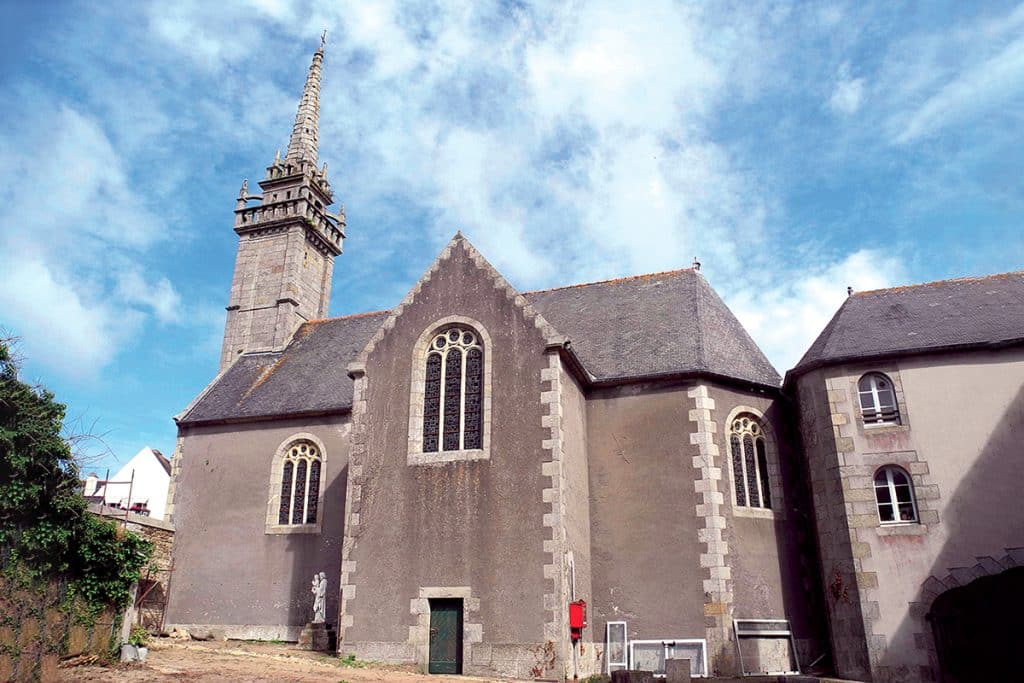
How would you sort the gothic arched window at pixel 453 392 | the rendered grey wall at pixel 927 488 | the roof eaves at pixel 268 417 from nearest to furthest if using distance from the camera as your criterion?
the rendered grey wall at pixel 927 488 → the gothic arched window at pixel 453 392 → the roof eaves at pixel 268 417

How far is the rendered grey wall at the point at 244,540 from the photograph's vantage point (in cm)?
2103

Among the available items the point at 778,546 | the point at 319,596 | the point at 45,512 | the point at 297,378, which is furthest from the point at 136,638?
the point at 778,546

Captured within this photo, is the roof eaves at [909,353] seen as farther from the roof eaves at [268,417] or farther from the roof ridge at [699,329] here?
the roof eaves at [268,417]

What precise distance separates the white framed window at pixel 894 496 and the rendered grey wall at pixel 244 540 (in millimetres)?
13011

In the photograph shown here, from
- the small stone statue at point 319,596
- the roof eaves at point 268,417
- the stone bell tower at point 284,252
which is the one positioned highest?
the stone bell tower at point 284,252

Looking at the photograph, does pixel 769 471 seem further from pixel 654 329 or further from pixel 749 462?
pixel 654 329

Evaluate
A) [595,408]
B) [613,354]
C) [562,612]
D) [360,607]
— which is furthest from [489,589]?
[613,354]

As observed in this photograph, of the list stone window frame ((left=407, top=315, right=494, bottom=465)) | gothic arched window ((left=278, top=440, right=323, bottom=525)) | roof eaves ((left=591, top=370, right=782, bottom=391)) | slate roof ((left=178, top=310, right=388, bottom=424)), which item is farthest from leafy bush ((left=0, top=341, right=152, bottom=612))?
roof eaves ((left=591, top=370, right=782, bottom=391))

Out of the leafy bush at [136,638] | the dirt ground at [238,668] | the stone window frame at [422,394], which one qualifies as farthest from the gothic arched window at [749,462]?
the leafy bush at [136,638]

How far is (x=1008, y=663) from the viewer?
16469mm

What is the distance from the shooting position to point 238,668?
46.1ft

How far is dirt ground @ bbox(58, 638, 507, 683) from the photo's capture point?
12.8m

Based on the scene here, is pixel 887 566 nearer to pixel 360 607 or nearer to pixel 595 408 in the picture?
pixel 595 408

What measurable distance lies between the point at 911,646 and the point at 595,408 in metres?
8.28
